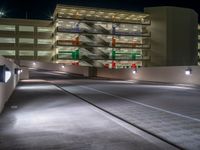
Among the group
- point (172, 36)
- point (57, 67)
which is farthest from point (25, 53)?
point (172, 36)

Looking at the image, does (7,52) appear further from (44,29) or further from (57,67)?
(57,67)

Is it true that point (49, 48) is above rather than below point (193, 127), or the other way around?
above

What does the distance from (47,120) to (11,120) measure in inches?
45.0

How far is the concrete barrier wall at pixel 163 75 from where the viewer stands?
2595 cm

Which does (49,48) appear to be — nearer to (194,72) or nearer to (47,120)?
(194,72)

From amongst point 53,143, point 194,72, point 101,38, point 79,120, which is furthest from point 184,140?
point 101,38

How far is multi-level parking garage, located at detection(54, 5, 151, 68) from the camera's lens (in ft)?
223

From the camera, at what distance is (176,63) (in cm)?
7256

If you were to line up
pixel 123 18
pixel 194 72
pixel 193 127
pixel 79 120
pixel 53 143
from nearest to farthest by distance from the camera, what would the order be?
pixel 53 143
pixel 193 127
pixel 79 120
pixel 194 72
pixel 123 18

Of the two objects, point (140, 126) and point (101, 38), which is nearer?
point (140, 126)

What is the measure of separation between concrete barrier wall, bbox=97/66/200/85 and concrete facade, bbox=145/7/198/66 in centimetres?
3128

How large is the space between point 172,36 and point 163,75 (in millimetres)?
43467

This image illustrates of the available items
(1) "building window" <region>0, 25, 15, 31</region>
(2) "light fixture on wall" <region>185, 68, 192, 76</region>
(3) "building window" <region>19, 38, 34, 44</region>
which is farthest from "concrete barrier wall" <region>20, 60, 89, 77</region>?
(2) "light fixture on wall" <region>185, 68, 192, 76</region>

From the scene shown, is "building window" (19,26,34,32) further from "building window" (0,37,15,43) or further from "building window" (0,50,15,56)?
"building window" (0,50,15,56)
